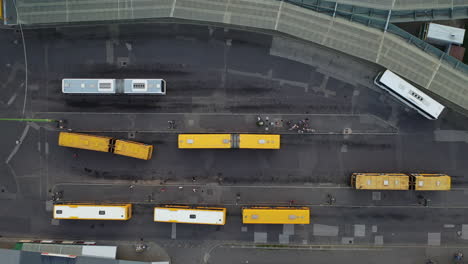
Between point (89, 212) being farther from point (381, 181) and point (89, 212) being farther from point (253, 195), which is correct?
point (381, 181)

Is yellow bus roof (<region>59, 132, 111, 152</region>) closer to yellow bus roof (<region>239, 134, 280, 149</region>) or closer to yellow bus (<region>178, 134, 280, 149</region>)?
yellow bus (<region>178, 134, 280, 149</region>)

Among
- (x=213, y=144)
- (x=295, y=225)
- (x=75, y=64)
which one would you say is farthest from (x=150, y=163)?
(x=295, y=225)

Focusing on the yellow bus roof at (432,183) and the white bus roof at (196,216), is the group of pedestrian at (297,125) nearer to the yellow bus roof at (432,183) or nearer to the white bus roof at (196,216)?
the white bus roof at (196,216)

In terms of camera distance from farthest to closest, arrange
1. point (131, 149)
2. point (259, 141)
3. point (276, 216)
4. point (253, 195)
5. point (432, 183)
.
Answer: point (253, 195) < point (131, 149) < point (276, 216) < point (259, 141) < point (432, 183)

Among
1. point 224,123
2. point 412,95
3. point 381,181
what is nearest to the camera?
point 412,95

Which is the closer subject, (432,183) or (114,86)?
(432,183)

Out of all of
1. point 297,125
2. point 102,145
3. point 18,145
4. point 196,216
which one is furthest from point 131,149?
point 297,125
